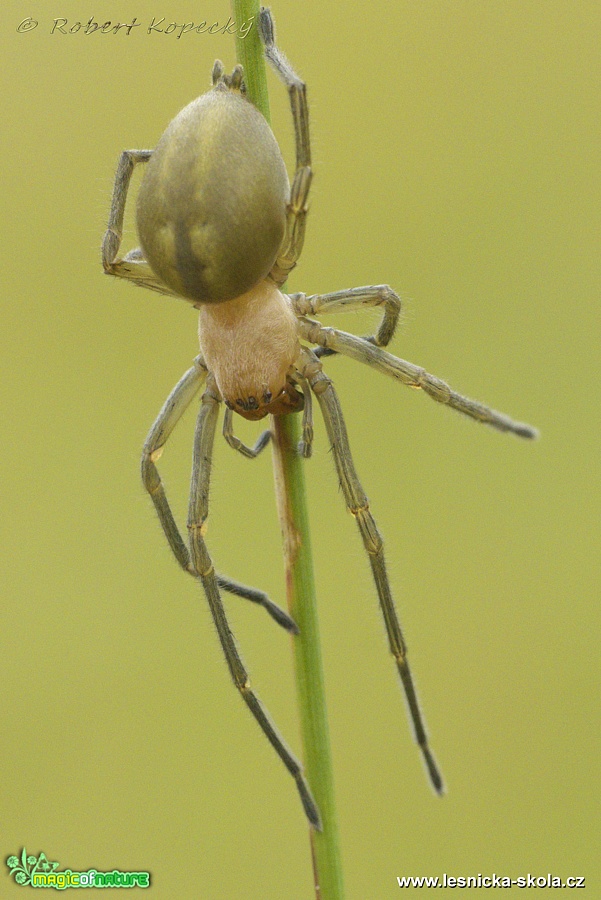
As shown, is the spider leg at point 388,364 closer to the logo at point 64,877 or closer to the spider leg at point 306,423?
the spider leg at point 306,423

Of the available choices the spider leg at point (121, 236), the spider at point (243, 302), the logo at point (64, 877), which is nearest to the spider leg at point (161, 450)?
the spider at point (243, 302)

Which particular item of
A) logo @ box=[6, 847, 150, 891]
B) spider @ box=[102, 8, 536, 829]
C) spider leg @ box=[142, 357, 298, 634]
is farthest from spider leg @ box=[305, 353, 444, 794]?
logo @ box=[6, 847, 150, 891]

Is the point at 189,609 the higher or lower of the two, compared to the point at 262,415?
higher

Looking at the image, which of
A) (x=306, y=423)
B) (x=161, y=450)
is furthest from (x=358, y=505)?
(x=161, y=450)

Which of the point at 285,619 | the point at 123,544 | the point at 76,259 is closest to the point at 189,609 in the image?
the point at 123,544

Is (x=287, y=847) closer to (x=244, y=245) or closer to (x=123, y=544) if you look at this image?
(x=123, y=544)

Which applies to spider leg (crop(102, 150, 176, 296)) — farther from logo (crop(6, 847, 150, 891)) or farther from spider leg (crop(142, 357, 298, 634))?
logo (crop(6, 847, 150, 891))

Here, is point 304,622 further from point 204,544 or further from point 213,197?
point 213,197
